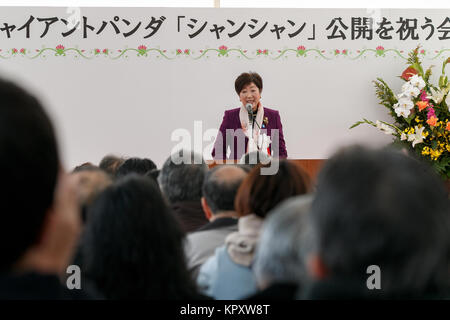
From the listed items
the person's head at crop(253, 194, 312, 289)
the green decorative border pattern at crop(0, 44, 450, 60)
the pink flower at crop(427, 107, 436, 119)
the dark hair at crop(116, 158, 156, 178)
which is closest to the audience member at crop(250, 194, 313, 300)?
the person's head at crop(253, 194, 312, 289)

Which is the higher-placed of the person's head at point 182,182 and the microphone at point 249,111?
the microphone at point 249,111

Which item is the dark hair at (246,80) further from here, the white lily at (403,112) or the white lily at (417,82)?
the white lily at (417,82)

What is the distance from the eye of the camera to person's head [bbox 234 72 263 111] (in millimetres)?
5395

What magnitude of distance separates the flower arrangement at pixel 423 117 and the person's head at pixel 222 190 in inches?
135

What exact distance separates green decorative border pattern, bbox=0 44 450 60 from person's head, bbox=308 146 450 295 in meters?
5.08

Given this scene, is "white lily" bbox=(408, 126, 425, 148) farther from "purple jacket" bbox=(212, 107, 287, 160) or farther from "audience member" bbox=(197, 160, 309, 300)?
"audience member" bbox=(197, 160, 309, 300)

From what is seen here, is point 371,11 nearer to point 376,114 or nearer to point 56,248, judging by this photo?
point 376,114

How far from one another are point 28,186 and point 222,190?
56.0 inches

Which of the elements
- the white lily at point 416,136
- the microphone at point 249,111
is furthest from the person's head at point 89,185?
the white lily at point 416,136

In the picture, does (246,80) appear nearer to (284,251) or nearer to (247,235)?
(247,235)

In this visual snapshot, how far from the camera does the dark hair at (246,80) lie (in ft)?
17.8

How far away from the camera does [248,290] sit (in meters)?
1.70

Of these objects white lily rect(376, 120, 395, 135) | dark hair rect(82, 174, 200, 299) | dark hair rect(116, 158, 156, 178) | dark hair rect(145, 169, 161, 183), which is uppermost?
white lily rect(376, 120, 395, 135)

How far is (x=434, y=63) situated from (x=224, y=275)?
4836 millimetres
